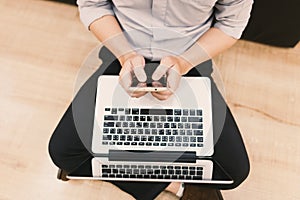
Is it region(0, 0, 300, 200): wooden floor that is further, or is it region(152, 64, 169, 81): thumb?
region(0, 0, 300, 200): wooden floor

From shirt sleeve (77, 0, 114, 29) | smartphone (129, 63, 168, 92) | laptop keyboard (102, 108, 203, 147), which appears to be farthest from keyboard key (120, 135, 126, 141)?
shirt sleeve (77, 0, 114, 29)

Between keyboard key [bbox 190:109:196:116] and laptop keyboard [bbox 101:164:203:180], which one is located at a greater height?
keyboard key [bbox 190:109:196:116]

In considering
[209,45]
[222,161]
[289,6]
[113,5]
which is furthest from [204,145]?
[289,6]

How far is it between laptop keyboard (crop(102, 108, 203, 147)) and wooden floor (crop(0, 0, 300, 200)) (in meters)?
0.34

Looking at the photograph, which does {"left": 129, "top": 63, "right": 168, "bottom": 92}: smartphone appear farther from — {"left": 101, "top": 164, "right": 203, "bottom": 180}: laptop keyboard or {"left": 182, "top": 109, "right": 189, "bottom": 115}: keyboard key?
{"left": 101, "top": 164, "right": 203, "bottom": 180}: laptop keyboard

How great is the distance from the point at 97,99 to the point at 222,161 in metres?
0.33

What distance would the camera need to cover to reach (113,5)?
0.95 m

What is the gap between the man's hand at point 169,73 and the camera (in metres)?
0.88

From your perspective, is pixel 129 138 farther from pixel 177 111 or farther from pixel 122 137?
pixel 177 111

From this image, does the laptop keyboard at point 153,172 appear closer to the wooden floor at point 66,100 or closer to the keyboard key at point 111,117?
the keyboard key at point 111,117

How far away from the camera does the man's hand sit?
2.90 feet

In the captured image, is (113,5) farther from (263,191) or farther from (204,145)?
(263,191)

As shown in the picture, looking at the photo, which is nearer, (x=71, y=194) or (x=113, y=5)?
(x=113, y=5)

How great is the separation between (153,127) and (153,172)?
11cm
